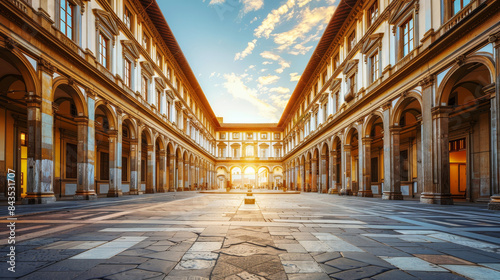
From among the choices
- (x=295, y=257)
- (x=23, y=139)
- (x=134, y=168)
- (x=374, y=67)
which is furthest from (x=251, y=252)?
(x=134, y=168)

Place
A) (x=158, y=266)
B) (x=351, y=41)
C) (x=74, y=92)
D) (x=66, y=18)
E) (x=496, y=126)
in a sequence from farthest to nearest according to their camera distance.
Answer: (x=351, y=41) < (x=74, y=92) < (x=66, y=18) < (x=496, y=126) < (x=158, y=266)

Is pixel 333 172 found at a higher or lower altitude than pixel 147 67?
lower

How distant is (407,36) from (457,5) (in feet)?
10.2

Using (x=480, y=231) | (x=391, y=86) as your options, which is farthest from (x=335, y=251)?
(x=391, y=86)

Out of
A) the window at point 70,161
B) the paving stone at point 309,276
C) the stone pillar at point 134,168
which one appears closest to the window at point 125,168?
the stone pillar at point 134,168

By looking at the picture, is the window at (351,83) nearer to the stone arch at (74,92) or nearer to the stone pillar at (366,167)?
the stone pillar at (366,167)

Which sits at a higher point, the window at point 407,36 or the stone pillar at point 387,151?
the window at point 407,36

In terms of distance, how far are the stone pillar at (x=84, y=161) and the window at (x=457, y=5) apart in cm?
1628

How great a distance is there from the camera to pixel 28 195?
990 centimetres

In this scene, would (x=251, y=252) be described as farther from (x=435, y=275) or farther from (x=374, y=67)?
(x=374, y=67)

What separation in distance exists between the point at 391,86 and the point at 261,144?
42.2 m

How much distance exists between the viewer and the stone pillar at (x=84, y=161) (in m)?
12.8

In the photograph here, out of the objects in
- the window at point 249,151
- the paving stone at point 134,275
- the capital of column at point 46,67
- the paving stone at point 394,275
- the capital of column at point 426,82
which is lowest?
the paving stone at point 394,275

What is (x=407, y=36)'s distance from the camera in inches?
532
